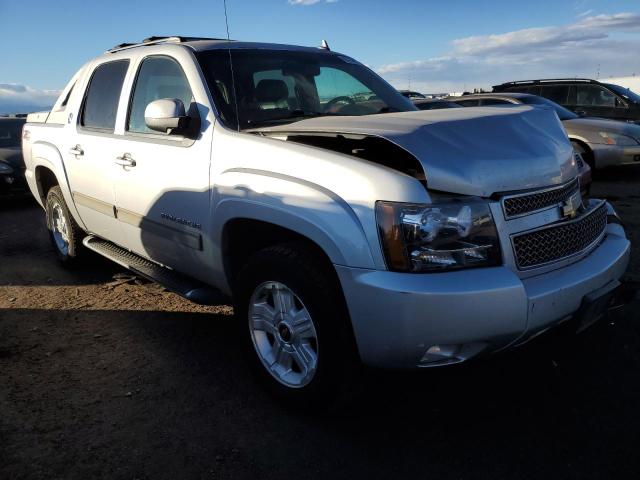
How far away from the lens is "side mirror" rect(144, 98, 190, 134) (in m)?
3.02

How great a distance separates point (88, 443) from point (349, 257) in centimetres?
153

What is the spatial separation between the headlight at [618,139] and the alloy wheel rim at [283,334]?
8.33 meters

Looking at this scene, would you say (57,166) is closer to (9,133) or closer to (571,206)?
(571,206)

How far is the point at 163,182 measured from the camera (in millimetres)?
3373

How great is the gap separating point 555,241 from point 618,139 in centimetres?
787

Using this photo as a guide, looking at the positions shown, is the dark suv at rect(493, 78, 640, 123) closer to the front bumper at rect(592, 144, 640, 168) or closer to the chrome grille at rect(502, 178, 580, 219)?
the front bumper at rect(592, 144, 640, 168)

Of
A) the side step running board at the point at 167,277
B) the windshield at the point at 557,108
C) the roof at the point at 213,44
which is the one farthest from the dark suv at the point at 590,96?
the side step running board at the point at 167,277

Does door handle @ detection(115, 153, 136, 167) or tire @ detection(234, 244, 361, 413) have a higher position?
door handle @ detection(115, 153, 136, 167)

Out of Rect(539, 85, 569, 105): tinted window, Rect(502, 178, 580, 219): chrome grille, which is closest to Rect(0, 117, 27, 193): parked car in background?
Rect(502, 178, 580, 219): chrome grille

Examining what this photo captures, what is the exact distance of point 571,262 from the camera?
2.61 m

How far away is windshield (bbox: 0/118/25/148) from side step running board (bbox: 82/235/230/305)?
6368 millimetres

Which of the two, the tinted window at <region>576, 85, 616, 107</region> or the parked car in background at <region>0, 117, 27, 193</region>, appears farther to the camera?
the tinted window at <region>576, 85, 616, 107</region>

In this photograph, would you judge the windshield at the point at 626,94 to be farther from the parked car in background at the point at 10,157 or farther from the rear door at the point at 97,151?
the parked car in background at the point at 10,157

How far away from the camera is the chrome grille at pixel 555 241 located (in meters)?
2.41
